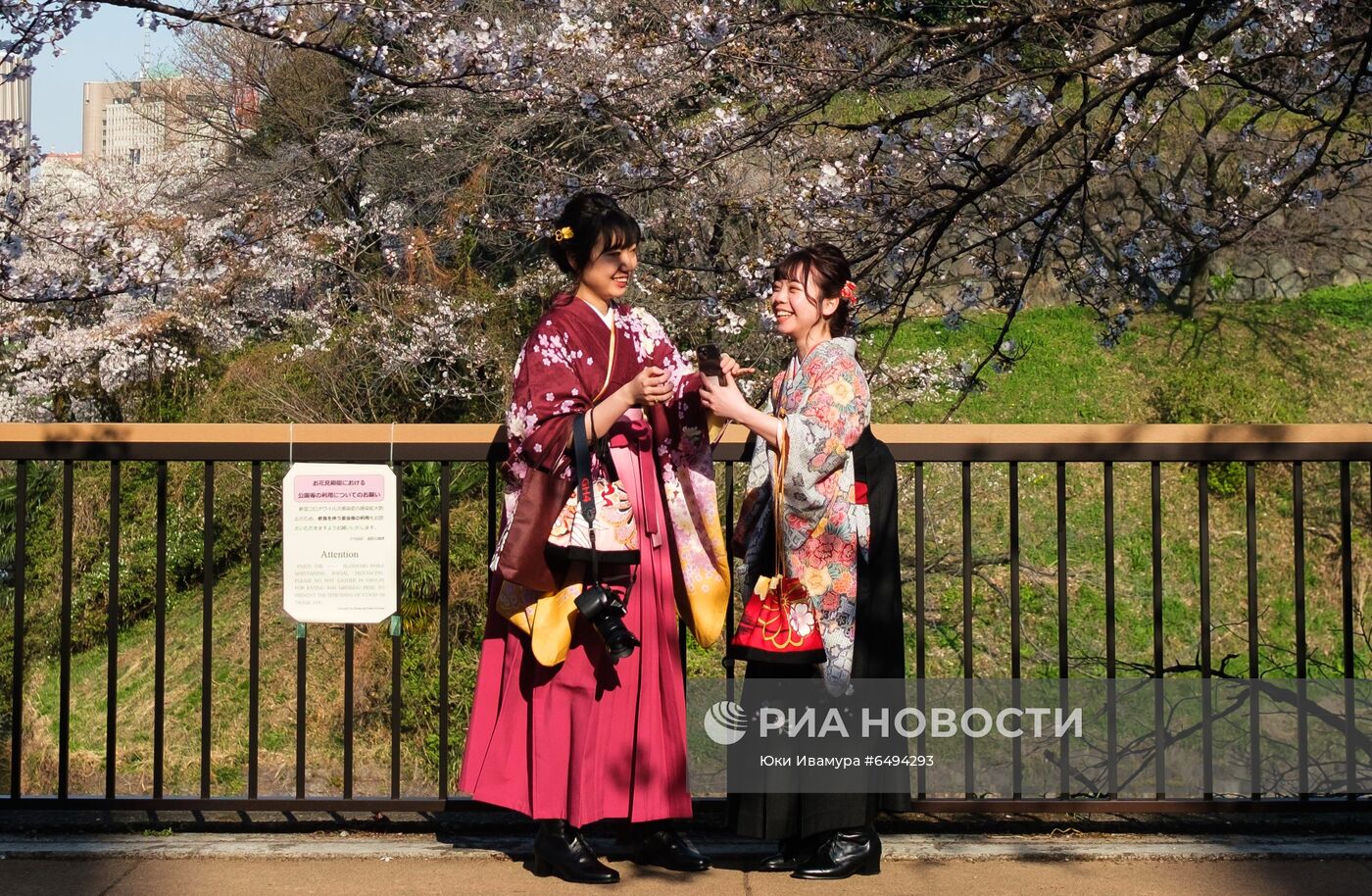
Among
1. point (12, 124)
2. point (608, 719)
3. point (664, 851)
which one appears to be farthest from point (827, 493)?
point (12, 124)

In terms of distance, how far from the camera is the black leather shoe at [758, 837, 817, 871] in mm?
3732

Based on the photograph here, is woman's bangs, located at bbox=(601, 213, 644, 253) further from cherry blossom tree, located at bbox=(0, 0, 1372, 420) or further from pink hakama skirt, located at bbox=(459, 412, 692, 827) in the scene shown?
cherry blossom tree, located at bbox=(0, 0, 1372, 420)

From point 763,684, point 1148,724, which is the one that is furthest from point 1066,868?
point 1148,724

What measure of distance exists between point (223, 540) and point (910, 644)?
20.9 ft

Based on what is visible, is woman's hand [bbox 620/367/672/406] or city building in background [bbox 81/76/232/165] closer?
woman's hand [bbox 620/367/672/406]

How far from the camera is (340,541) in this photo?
405 centimetres

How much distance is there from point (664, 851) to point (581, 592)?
829mm

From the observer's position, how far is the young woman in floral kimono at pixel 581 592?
352 centimetres

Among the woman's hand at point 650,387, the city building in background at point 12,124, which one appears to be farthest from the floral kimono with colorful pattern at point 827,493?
the city building in background at point 12,124

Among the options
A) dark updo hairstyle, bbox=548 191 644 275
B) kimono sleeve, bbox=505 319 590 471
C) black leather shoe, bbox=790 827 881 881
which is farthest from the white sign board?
black leather shoe, bbox=790 827 881 881

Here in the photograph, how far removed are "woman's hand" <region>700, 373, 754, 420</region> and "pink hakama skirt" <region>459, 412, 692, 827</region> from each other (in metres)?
0.31

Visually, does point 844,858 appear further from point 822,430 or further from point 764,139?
point 764,139

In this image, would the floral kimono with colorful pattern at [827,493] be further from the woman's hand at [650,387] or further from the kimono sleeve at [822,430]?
the woman's hand at [650,387]

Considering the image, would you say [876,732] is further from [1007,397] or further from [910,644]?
[1007,397]
